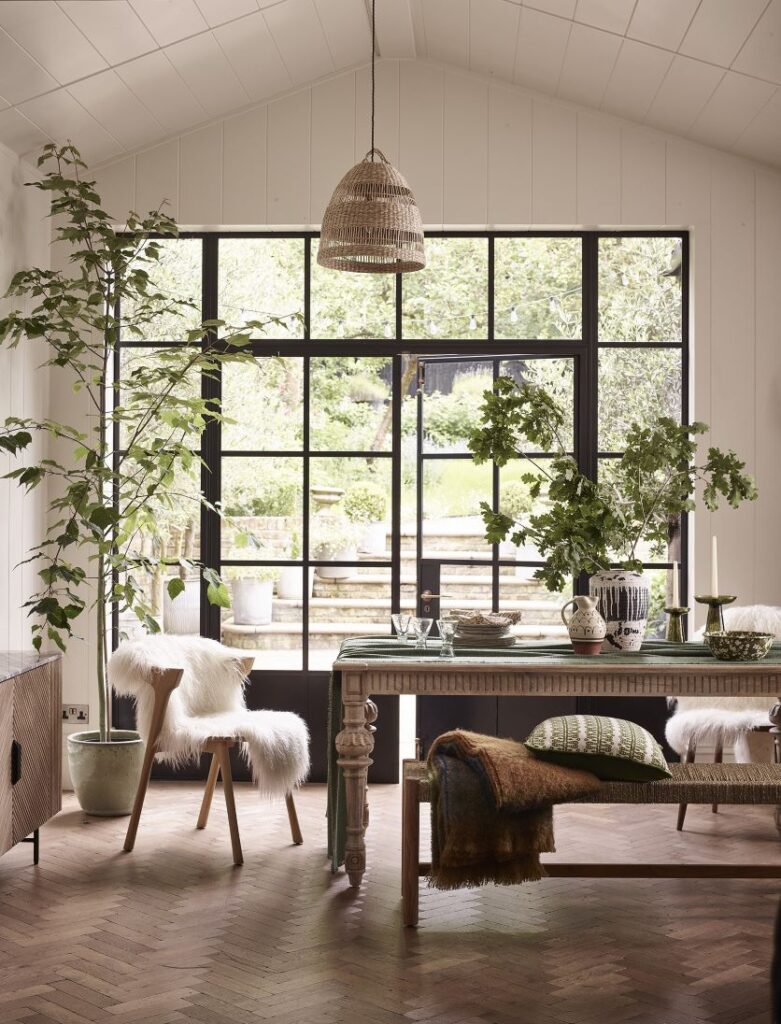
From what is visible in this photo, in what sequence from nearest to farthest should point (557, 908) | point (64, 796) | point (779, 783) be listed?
point (779, 783)
point (557, 908)
point (64, 796)

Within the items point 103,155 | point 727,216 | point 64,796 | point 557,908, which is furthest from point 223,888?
point 727,216

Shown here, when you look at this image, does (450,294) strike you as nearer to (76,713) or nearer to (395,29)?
(395,29)

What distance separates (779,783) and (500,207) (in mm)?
3138

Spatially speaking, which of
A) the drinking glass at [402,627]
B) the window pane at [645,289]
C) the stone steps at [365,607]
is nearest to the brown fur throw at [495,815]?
the drinking glass at [402,627]

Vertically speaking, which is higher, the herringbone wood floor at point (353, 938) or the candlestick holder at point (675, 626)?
the candlestick holder at point (675, 626)

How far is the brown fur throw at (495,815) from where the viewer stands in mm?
3525

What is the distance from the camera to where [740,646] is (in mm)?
4078

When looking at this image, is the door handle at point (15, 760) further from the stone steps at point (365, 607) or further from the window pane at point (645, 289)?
the window pane at point (645, 289)

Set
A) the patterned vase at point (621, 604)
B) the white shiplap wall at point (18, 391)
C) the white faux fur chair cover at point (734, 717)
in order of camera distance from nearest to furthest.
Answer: the patterned vase at point (621, 604), the white faux fur chair cover at point (734, 717), the white shiplap wall at point (18, 391)

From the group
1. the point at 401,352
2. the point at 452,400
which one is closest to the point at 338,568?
the point at 452,400

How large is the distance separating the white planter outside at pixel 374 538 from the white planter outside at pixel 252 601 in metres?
0.50

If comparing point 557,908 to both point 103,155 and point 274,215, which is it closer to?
point 274,215

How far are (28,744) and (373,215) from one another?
2.27 metres

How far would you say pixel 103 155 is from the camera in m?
5.61
